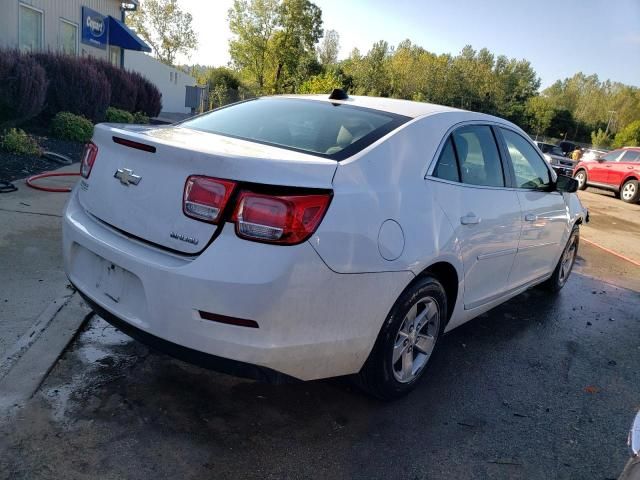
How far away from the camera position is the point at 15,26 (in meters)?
13.3

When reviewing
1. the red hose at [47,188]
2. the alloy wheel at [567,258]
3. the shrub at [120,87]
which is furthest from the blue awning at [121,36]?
the alloy wheel at [567,258]

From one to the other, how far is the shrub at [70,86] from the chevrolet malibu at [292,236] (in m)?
8.83

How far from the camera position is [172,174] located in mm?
2449

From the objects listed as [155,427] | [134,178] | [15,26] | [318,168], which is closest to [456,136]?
[318,168]

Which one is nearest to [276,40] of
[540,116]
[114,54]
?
[114,54]

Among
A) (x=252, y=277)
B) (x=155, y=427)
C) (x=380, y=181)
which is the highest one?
(x=380, y=181)

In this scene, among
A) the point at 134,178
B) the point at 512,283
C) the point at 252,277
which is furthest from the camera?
the point at 512,283

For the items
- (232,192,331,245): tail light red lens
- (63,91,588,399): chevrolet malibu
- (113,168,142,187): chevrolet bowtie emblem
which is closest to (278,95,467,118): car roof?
(63,91,588,399): chevrolet malibu

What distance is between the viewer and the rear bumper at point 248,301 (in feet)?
7.34

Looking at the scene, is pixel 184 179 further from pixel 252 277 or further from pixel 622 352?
pixel 622 352

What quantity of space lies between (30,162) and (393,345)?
6.99 metres

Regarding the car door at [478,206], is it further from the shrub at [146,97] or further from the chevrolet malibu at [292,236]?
the shrub at [146,97]

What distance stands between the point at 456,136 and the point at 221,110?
163 centimetres

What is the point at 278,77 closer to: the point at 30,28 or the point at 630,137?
the point at 30,28
